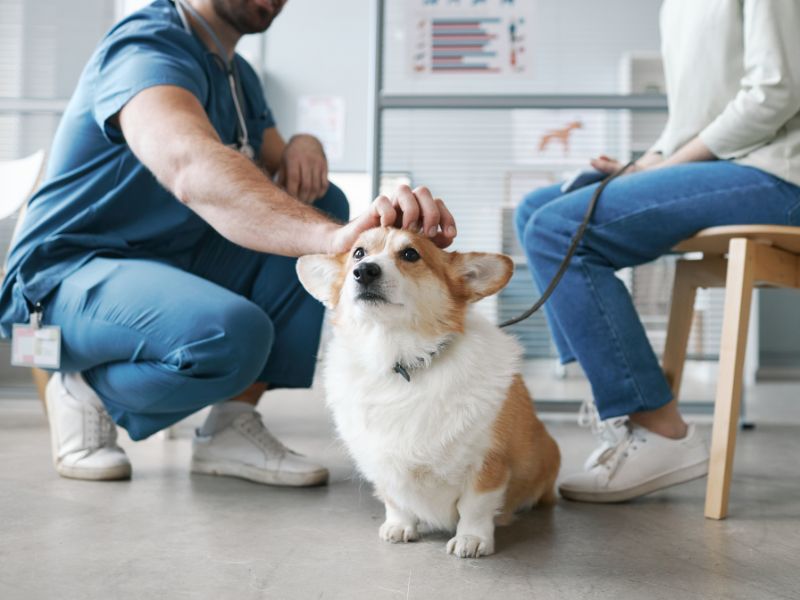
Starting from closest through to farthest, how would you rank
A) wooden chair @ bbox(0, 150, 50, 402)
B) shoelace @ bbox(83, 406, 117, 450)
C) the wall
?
shoelace @ bbox(83, 406, 117, 450) → wooden chair @ bbox(0, 150, 50, 402) → the wall

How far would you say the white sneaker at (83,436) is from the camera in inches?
68.2

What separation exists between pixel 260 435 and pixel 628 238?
0.92 meters

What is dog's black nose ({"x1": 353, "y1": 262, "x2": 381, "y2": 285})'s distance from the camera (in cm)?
120

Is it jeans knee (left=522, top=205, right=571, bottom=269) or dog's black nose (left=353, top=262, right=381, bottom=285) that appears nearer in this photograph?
dog's black nose (left=353, top=262, right=381, bottom=285)

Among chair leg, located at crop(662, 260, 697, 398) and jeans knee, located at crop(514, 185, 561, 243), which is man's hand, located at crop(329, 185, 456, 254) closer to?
jeans knee, located at crop(514, 185, 561, 243)

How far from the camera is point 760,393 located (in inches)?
163

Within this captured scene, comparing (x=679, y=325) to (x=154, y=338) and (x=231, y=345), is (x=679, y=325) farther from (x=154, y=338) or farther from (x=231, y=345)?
(x=154, y=338)

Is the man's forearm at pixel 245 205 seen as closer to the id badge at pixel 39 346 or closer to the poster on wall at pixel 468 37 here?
the id badge at pixel 39 346

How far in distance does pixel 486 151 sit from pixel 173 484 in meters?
1.87

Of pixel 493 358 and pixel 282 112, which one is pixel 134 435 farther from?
pixel 282 112

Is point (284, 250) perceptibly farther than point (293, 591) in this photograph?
Yes

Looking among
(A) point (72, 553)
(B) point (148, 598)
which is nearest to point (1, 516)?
(A) point (72, 553)

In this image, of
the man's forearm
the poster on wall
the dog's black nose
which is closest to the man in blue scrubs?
the man's forearm

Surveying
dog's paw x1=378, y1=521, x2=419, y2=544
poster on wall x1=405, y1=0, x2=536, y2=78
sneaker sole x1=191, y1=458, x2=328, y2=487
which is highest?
poster on wall x1=405, y1=0, x2=536, y2=78
